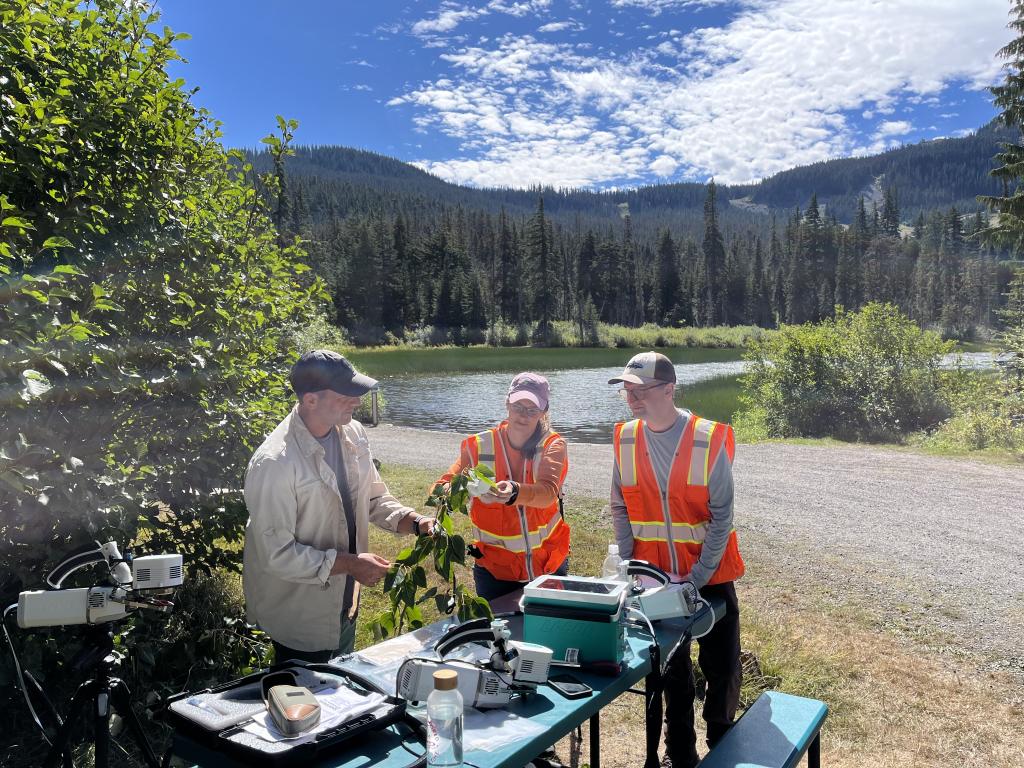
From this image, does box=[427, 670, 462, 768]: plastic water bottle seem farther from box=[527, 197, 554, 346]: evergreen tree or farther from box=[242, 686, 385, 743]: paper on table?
box=[527, 197, 554, 346]: evergreen tree

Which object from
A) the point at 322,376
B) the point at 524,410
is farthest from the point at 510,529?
the point at 322,376

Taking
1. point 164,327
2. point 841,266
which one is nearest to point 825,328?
point 164,327

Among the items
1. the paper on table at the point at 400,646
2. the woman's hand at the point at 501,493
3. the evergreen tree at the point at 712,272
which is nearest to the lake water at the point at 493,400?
the woman's hand at the point at 501,493

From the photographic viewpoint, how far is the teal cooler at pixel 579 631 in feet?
8.41

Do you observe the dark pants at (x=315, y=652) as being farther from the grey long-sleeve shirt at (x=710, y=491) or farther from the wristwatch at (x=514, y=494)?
the grey long-sleeve shirt at (x=710, y=491)

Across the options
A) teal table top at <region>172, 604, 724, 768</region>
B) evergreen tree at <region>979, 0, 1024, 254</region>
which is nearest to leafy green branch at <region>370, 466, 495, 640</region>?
teal table top at <region>172, 604, 724, 768</region>

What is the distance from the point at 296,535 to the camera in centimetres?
302

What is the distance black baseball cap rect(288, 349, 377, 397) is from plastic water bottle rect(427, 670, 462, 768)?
139 centimetres

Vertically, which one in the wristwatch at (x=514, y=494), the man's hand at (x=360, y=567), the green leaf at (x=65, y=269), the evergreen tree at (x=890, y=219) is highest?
the evergreen tree at (x=890, y=219)

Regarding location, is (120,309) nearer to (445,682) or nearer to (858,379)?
(445,682)

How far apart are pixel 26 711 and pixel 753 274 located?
121632mm

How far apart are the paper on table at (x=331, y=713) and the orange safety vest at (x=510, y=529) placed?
1.78 meters

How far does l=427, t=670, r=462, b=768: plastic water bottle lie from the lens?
1873mm

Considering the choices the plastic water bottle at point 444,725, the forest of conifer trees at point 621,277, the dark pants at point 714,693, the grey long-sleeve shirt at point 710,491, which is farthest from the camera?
the forest of conifer trees at point 621,277
